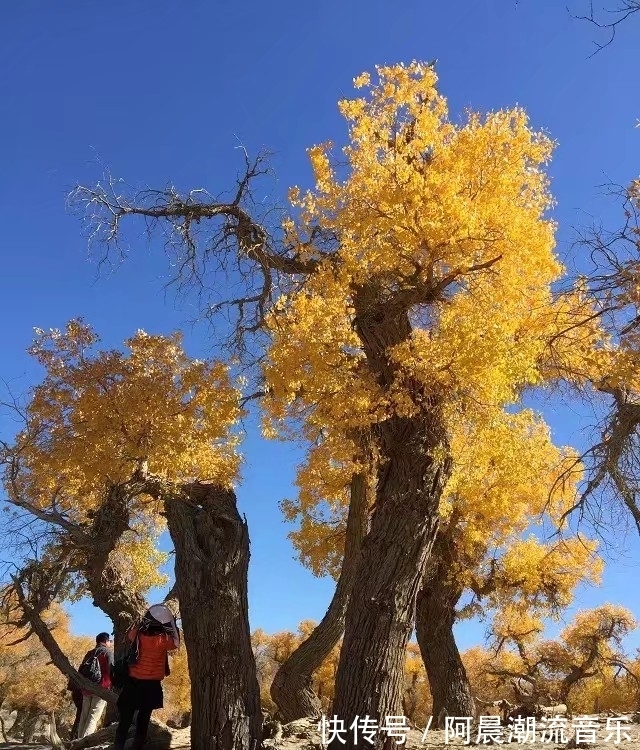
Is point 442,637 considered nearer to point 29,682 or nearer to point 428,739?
point 428,739

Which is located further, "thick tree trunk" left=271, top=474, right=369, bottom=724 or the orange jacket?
"thick tree trunk" left=271, top=474, right=369, bottom=724

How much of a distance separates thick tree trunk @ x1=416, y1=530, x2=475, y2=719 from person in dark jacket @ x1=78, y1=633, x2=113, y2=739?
5.69 meters

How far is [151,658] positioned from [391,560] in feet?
9.15

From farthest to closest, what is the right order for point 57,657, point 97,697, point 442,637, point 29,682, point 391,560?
point 29,682, point 442,637, point 97,697, point 57,657, point 391,560

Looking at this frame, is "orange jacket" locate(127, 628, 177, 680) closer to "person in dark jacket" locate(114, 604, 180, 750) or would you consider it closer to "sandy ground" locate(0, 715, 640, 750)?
"person in dark jacket" locate(114, 604, 180, 750)

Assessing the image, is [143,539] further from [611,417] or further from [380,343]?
[611,417]

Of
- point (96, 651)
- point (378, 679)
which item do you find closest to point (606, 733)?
point (378, 679)

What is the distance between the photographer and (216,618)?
6906mm

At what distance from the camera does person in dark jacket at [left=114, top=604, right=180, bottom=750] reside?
6.43m

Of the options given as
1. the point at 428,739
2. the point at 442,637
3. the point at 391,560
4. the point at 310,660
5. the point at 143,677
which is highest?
the point at 391,560

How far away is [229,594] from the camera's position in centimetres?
707

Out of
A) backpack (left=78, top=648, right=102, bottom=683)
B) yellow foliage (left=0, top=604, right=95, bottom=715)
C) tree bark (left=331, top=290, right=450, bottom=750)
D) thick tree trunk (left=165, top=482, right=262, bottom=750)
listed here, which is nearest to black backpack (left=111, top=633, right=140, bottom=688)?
thick tree trunk (left=165, top=482, right=262, bottom=750)

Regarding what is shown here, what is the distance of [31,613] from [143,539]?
4.44 m

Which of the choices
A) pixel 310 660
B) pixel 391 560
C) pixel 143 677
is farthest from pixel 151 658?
pixel 310 660
